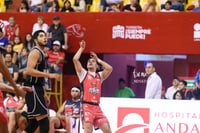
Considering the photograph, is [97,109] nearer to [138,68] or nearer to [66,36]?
[66,36]

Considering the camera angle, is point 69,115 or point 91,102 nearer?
point 91,102

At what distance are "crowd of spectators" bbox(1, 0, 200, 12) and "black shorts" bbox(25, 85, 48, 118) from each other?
7.75 meters

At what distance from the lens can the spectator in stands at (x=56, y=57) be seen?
53.4ft

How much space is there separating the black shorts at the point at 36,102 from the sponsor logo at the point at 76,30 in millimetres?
7723

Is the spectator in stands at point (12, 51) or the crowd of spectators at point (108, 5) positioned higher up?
the crowd of spectators at point (108, 5)

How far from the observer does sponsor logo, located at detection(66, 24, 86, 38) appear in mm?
17234

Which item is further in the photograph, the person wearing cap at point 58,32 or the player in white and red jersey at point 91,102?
the person wearing cap at point 58,32

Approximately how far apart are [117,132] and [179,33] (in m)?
5.18

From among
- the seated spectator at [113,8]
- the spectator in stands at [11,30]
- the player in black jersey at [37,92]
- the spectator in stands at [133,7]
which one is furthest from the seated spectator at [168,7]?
the player in black jersey at [37,92]

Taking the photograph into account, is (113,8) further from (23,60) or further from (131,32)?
(23,60)

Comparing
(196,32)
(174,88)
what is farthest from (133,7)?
(174,88)

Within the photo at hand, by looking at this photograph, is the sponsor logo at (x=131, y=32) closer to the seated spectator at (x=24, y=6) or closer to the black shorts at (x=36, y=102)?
the seated spectator at (x=24, y=6)

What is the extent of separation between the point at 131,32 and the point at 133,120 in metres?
4.92

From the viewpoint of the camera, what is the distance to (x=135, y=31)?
1675cm
